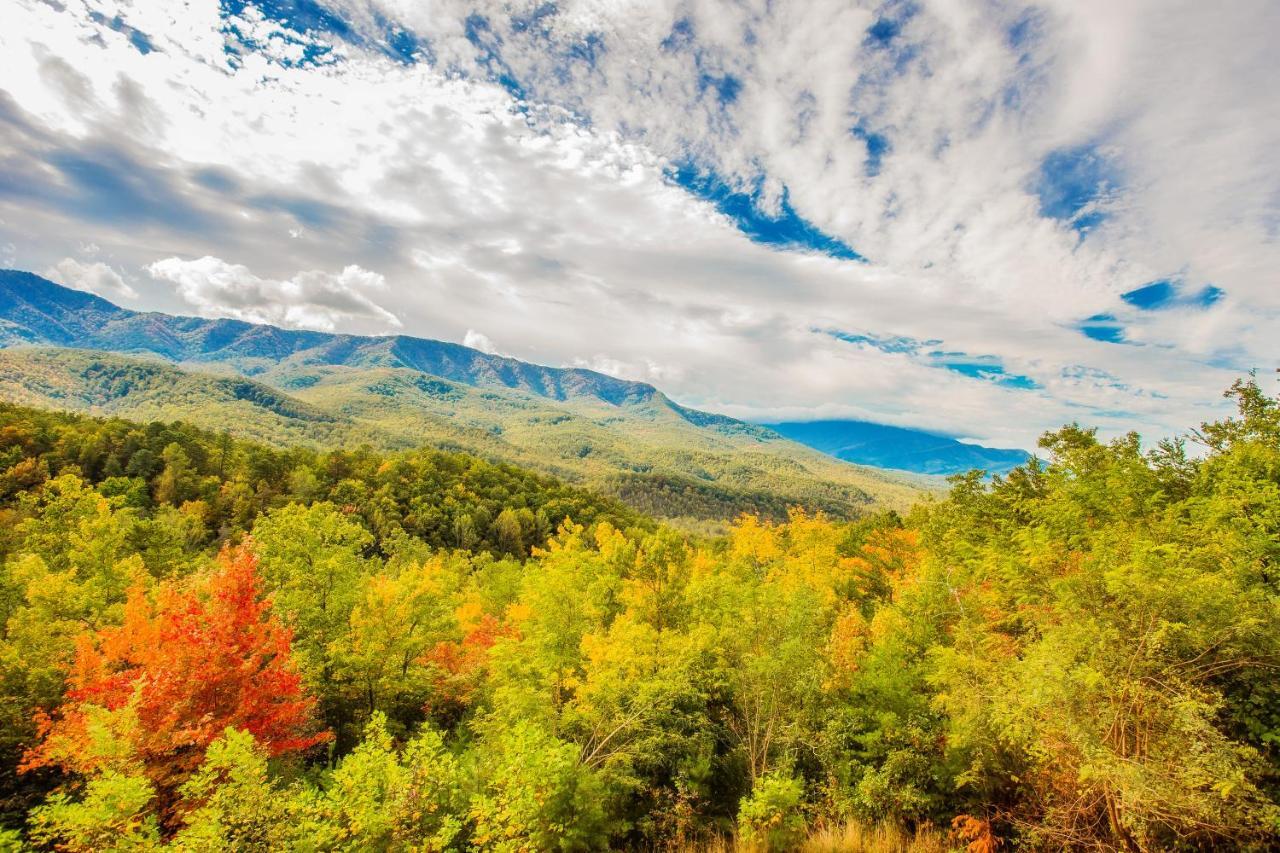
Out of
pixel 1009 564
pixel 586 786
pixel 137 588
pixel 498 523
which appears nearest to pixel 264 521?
pixel 137 588

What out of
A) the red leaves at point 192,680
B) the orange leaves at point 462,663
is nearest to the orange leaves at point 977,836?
the orange leaves at point 462,663

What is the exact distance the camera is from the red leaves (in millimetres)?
16234

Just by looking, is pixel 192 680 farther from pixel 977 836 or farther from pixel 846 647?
pixel 846 647

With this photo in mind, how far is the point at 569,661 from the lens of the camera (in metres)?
23.1

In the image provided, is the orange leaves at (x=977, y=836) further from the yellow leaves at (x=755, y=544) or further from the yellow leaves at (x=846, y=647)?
the yellow leaves at (x=755, y=544)

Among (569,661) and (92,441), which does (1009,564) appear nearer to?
(569,661)

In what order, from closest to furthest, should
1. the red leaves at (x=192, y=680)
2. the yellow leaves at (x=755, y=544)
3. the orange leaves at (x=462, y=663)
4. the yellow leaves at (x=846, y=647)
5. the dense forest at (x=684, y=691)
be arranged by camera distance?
the dense forest at (x=684, y=691) → the red leaves at (x=192, y=680) → the yellow leaves at (x=846, y=647) → the orange leaves at (x=462, y=663) → the yellow leaves at (x=755, y=544)

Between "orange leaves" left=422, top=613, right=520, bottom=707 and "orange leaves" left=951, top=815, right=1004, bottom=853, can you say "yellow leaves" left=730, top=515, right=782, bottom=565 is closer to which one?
"orange leaves" left=422, top=613, right=520, bottom=707

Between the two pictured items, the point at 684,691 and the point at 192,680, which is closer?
the point at 192,680

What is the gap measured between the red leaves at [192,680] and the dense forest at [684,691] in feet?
0.37

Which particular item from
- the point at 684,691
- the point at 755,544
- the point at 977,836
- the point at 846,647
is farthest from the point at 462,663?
the point at 977,836

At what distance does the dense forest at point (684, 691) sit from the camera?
10.6 meters

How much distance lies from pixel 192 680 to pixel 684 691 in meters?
16.4

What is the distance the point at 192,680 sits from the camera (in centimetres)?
1723
